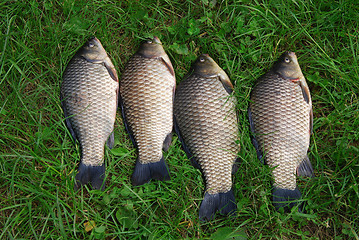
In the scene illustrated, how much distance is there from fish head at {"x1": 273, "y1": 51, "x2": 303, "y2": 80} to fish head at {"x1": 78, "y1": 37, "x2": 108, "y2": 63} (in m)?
1.58

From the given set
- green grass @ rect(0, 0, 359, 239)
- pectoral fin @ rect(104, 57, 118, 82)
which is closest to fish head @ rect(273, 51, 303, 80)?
green grass @ rect(0, 0, 359, 239)

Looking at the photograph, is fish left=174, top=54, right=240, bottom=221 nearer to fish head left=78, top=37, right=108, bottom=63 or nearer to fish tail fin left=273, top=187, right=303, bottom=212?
fish tail fin left=273, top=187, right=303, bottom=212

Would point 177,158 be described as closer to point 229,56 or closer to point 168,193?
point 168,193

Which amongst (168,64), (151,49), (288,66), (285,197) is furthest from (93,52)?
(285,197)

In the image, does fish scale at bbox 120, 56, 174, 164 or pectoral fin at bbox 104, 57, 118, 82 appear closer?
fish scale at bbox 120, 56, 174, 164

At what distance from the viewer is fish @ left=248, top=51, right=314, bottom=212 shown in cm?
249

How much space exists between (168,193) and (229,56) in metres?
1.39

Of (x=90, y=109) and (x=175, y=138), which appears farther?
Result: (x=175, y=138)

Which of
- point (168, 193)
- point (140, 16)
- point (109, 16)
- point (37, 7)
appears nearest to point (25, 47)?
point (37, 7)

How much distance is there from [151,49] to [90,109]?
2.52 feet

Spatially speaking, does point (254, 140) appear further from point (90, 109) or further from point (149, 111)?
point (90, 109)

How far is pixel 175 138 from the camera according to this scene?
2.72 m

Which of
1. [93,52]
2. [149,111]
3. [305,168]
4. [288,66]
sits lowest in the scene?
[305,168]

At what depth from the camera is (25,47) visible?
2758 mm
